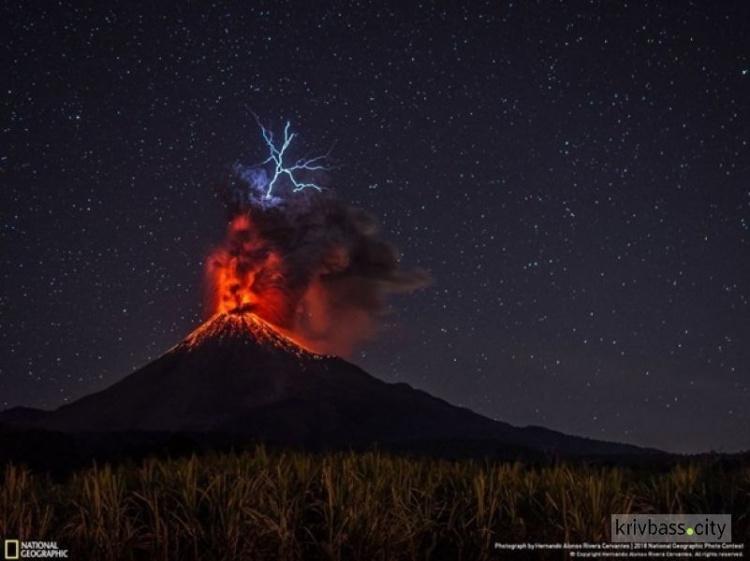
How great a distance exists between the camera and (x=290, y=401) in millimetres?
147500

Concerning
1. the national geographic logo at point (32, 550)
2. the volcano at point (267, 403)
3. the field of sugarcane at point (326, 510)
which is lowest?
the national geographic logo at point (32, 550)

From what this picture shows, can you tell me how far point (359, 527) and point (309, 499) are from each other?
1053mm

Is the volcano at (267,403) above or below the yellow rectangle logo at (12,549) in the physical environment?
above

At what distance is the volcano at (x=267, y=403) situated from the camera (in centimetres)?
13625

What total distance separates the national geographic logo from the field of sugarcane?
106 millimetres

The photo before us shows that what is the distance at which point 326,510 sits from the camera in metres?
8.73

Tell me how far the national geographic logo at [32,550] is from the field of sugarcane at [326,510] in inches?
4.2

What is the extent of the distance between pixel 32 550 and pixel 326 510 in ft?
8.91

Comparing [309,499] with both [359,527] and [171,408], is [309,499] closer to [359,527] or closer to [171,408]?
[359,527]

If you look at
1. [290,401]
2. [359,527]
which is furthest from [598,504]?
[290,401]

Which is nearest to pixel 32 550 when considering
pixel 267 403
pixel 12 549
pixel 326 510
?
pixel 12 549

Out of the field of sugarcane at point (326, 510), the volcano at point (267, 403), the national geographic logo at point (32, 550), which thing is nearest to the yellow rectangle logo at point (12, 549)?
the national geographic logo at point (32, 550)

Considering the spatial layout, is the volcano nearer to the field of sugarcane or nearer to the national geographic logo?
the field of sugarcane

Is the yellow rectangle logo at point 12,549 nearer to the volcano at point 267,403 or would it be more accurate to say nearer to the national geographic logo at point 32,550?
the national geographic logo at point 32,550
